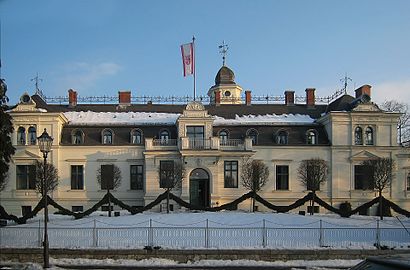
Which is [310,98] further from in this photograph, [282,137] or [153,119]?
[153,119]

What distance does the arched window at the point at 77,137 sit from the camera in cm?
4438

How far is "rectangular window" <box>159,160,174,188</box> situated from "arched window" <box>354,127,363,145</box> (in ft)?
55.6

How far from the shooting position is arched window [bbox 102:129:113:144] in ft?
147

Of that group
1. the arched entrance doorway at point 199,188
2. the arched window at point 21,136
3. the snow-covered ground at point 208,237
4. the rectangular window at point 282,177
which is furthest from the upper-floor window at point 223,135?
the snow-covered ground at point 208,237

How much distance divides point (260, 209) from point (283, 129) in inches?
314

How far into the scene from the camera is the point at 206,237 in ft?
68.1

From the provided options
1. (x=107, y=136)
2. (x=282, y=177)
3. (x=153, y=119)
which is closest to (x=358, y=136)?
(x=282, y=177)

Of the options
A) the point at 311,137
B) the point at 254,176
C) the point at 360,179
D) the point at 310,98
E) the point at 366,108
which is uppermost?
the point at 310,98

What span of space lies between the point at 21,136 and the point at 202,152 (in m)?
16.2

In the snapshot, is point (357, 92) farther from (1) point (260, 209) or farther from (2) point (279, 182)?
(1) point (260, 209)

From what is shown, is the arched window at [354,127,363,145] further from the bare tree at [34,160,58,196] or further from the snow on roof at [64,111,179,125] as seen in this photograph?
the bare tree at [34,160,58,196]

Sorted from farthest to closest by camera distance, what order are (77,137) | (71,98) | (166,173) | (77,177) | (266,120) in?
(71,98), (266,120), (77,137), (77,177), (166,173)

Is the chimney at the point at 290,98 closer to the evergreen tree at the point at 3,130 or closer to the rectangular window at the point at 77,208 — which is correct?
the rectangular window at the point at 77,208

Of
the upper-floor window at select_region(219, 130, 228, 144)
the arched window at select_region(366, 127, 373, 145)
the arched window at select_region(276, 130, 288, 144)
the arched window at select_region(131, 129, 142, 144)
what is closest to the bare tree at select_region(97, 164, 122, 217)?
the arched window at select_region(131, 129, 142, 144)
